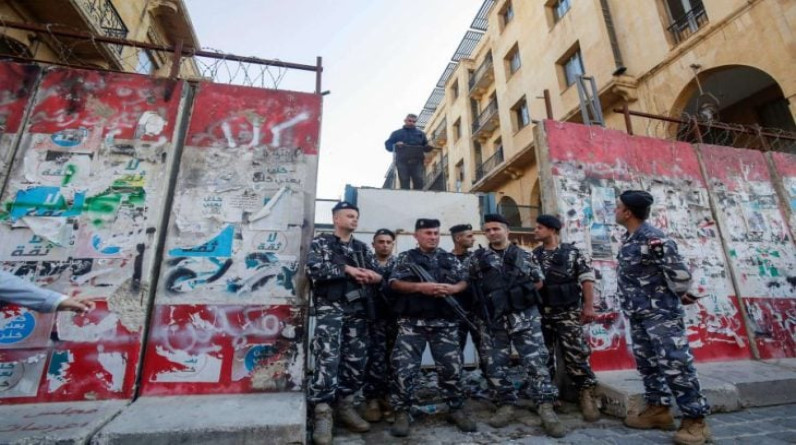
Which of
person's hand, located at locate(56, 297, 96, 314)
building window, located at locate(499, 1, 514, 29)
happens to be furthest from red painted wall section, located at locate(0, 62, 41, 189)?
building window, located at locate(499, 1, 514, 29)

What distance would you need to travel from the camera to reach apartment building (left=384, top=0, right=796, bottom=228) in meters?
8.04

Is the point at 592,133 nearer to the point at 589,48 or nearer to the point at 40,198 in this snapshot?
the point at 40,198

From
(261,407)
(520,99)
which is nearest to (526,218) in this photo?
(520,99)

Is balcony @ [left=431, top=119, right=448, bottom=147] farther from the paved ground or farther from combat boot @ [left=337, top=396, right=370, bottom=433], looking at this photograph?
combat boot @ [left=337, top=396, right=370, bottom=433]

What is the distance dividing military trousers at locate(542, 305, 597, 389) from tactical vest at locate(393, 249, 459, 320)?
108 centimetres

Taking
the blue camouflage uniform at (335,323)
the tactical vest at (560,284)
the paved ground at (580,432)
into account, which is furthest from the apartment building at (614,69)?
the paved ground at (580,432)

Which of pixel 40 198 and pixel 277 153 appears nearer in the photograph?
pixel 40 198

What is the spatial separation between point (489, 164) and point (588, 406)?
1531 centimetres

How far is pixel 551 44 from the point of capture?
1355 cm

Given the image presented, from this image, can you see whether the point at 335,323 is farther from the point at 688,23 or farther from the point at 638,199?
the point at 688,23

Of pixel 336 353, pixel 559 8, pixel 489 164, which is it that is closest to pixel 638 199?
pixel 336 353

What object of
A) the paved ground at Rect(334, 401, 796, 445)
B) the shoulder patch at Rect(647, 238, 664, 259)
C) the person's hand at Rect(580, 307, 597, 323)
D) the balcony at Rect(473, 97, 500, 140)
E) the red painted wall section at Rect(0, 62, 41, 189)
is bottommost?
the paved ground at Rect(334, 401, 796, 445)

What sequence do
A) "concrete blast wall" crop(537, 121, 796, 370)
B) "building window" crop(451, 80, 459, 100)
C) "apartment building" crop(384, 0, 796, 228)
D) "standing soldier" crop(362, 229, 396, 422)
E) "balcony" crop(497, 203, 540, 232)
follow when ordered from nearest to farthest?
"standing soldier" crop(362, 229, 396, 422)
"concrete blast wall" crop(537, 121, 796, 370)
"apartment building" crop(384, 0, 796, 228)
"balcony" crop(497, 203, 540, 232)
"building window" crop(451, 80, 459, 100)

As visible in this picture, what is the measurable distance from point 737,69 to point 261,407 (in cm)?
1213
